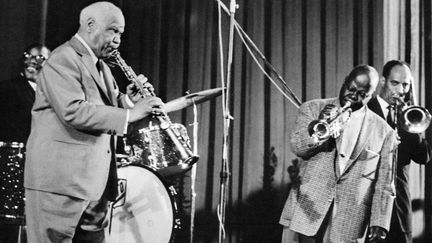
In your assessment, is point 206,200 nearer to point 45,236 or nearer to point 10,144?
point 10,144

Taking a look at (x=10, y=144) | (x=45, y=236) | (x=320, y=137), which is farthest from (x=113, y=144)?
(x=10, y=144)

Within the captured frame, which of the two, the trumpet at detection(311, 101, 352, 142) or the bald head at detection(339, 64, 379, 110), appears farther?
the bald head at detection(339, 64, 379, 110)

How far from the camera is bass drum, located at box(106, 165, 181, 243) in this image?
4.36 meters

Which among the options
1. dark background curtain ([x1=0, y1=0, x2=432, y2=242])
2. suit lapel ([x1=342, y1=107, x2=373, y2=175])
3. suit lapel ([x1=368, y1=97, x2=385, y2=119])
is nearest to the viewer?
suit lapel ([x1=342, y1=107, x2=373, y2=175])

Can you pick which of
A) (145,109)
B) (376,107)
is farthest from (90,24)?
(376,107)

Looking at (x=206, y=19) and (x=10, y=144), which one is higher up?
(x=206, y=19)

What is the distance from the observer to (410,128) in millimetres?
4332

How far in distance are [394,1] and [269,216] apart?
7.95 ft

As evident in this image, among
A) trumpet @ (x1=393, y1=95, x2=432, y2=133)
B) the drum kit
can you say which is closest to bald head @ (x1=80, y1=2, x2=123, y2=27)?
the drum kit

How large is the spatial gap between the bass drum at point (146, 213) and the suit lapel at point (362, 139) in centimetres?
141

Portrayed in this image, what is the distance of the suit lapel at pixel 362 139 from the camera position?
367 cm

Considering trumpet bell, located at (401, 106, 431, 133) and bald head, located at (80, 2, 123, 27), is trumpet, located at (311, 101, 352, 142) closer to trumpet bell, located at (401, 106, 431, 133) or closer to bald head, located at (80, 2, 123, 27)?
trumpet bell, located at (401, 106, 431, 133)

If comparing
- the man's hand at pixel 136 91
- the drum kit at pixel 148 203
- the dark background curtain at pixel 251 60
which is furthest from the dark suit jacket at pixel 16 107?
the man's hand at pixel 136 91

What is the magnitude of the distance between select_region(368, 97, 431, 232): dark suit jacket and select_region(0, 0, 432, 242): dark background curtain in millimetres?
1079
